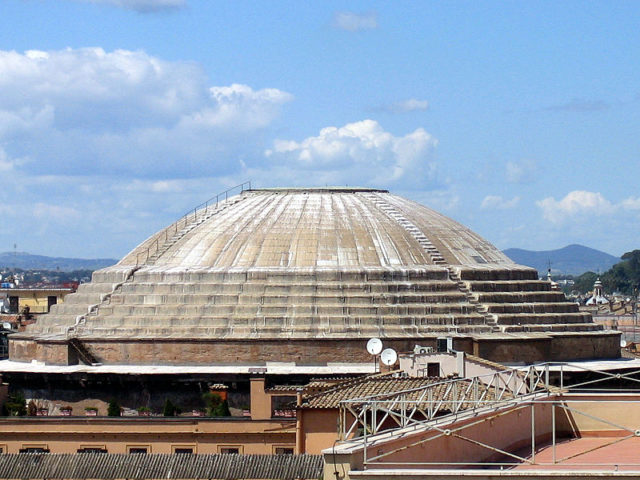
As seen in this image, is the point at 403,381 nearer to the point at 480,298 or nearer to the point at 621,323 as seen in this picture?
the point at 480,298

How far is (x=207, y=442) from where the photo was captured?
6831 cm

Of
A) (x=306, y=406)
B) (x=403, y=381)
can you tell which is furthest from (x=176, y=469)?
(x=403, y=381)

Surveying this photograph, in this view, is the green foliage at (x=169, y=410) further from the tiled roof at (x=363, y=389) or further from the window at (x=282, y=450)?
the tiled roof at (x=363, y=389)

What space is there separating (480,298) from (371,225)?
6.97m

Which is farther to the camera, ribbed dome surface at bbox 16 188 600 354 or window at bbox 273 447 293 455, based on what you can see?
ribbed dome surface at bbox 16 188 600 354

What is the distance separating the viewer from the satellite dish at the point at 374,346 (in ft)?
259

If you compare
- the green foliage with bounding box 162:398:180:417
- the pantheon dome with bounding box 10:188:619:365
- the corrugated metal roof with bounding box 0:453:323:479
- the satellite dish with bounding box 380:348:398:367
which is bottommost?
the corrugated metal roof with bounding box 0:453:323:479

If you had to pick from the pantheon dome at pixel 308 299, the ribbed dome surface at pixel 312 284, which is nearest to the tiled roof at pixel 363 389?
the pantheon dome at pixel 308 299

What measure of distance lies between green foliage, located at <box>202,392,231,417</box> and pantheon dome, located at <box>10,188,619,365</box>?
15.8 ft

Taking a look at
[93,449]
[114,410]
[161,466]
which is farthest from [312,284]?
[161,466]

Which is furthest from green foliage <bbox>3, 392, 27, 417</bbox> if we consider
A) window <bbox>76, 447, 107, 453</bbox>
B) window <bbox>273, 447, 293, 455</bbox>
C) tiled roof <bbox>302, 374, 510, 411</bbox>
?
tiled roof <bbox>302, 374, 510, 411</bbox>

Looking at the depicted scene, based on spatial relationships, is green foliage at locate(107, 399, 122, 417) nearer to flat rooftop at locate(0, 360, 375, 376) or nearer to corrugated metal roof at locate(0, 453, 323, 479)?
flat rooftop at locate(0, 360, 375, 376)

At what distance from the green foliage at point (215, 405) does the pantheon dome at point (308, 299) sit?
480 centimetres

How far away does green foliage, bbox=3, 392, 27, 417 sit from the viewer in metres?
75.0
